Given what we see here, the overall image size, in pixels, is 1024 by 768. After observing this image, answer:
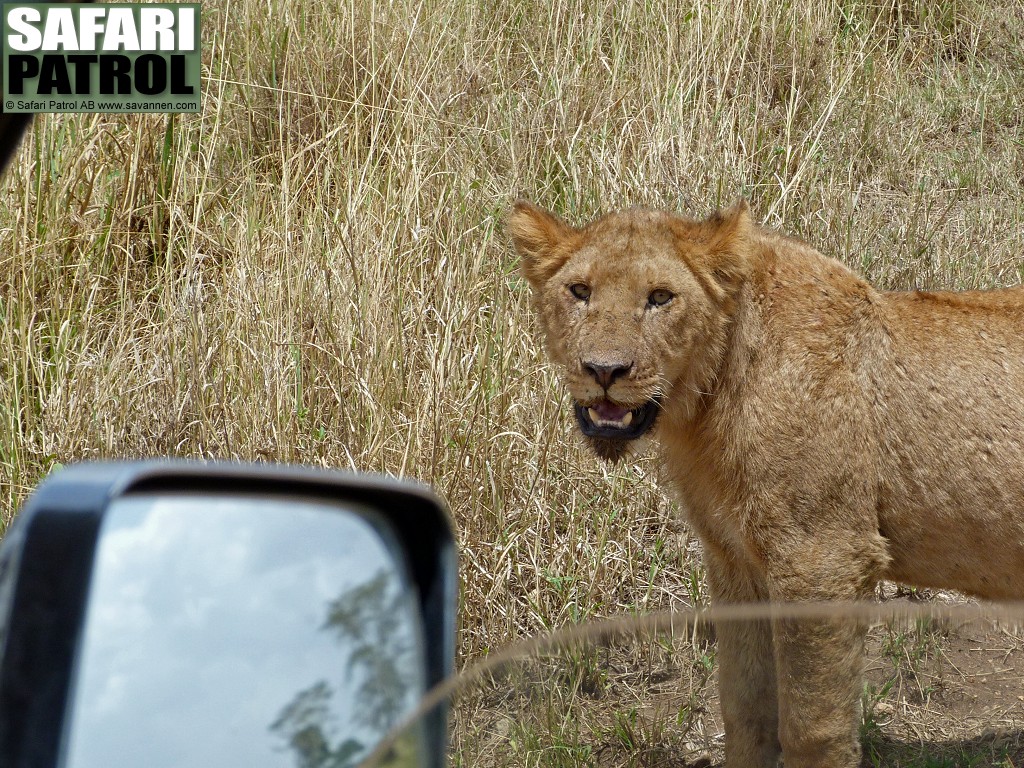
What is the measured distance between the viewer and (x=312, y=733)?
3.99 ft

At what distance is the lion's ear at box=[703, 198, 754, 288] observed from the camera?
157 inches

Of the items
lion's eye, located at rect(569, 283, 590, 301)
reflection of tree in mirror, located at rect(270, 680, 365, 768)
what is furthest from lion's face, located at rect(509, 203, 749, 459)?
reflection of tree in mirror, located at rect(270, 680, 365, 768)

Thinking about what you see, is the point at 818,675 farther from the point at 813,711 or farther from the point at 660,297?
the point at 660,297

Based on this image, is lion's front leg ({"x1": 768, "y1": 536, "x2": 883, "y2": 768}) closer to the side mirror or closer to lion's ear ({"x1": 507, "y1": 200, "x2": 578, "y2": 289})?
lion's ear ({"x1": 507, "y1": 200, "x2": 578, "y2": 289})

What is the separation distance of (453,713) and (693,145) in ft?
18.2

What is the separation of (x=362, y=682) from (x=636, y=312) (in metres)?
2.74

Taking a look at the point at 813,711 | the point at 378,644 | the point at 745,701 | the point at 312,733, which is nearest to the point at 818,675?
the point at 813,711

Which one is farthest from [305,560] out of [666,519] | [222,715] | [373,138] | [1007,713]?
[373,138]

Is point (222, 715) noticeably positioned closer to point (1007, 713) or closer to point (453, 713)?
point (453, 713)

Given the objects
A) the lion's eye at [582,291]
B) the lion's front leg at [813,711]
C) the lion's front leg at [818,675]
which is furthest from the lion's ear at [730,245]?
the lion's front leg at [813,711]

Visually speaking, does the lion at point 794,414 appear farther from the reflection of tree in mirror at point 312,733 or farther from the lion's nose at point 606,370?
the reflection of tree in mirror at point 312,733

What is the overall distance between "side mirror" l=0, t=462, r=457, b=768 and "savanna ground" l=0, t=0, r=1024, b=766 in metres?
1.55

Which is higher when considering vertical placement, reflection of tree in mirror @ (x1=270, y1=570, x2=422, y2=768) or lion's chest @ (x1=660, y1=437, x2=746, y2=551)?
reflection of tree in mirror @ (x1=270, y1=570, x2=422, y2=768)

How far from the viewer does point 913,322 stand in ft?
13.5
